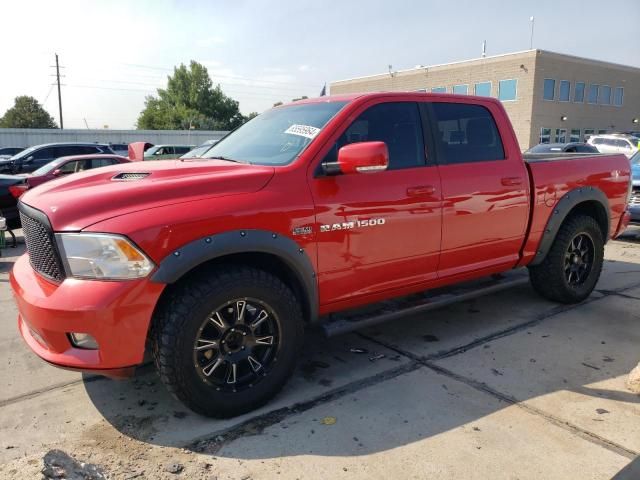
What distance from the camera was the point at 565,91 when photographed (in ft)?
132

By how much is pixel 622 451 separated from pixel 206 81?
234ft

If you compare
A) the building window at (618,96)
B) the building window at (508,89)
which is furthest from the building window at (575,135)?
the building window at (508,89)

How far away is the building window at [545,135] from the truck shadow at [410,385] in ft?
126

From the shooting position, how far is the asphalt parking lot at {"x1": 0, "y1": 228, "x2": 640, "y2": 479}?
2.61 metres

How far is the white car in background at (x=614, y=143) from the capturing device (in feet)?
66.8

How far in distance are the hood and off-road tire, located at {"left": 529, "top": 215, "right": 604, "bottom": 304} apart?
3068mm

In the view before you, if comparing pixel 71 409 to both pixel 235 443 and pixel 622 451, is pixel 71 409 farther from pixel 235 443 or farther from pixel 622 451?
pixel 622 451

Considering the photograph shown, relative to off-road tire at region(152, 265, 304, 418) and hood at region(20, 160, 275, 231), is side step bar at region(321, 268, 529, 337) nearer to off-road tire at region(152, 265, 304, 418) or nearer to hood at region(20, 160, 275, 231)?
off-road tire at region(152, 265, 304, 418)

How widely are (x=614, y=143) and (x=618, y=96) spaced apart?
28756 mm

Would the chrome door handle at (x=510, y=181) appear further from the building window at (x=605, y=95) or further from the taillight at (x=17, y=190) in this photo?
the building window at (x=605, y=95)

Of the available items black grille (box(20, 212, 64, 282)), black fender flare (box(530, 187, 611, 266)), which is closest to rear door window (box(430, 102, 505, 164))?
black fender flare (box(530, 187, 611, 266))

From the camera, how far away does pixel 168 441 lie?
283 centimetres

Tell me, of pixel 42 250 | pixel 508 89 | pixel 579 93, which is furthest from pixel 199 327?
pixel 579 93

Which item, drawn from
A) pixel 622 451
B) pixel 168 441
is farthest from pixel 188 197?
pixel 622 451
